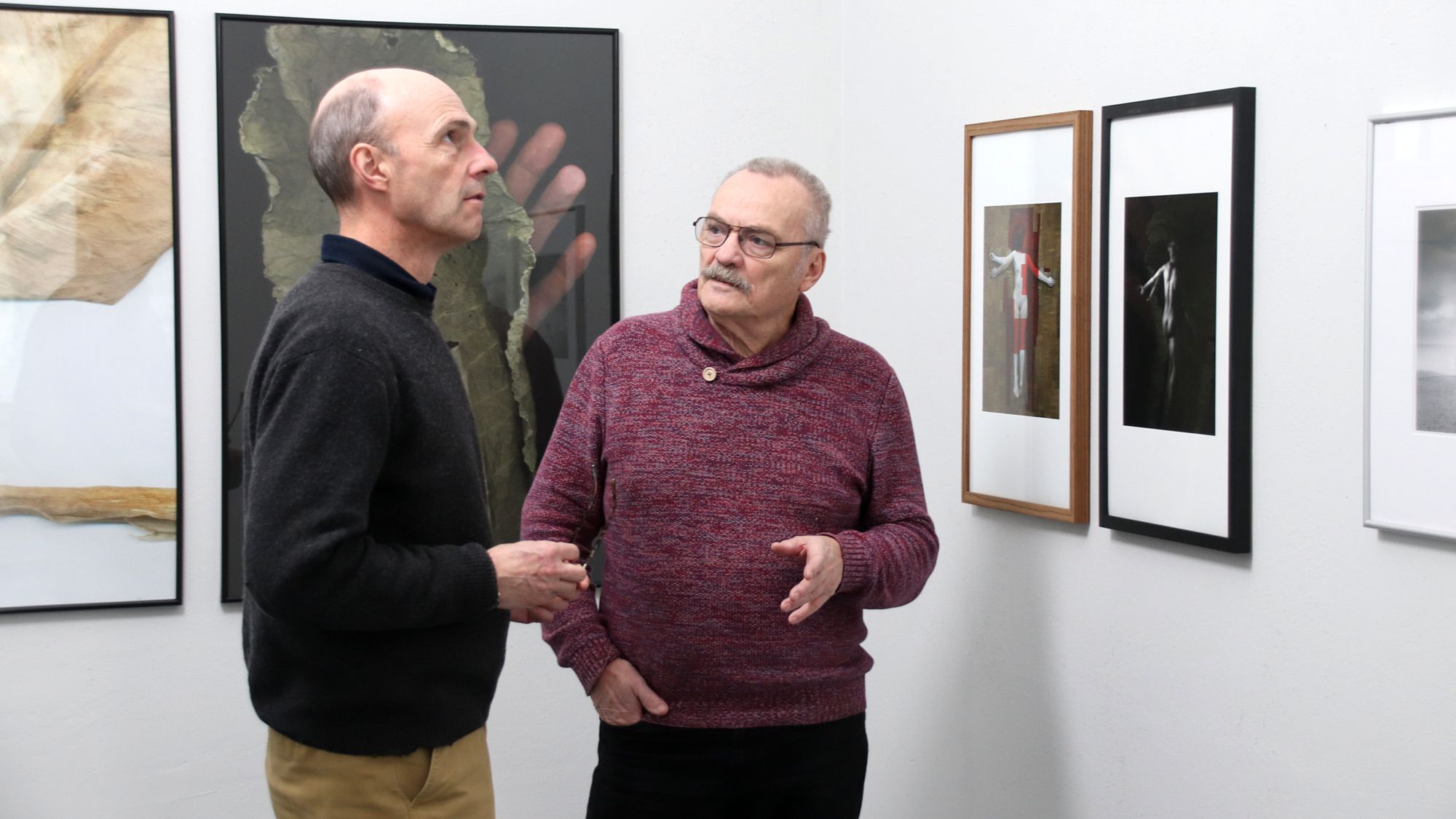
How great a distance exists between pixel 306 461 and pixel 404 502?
0.17m

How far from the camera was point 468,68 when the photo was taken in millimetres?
2760

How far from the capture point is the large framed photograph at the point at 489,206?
8.64 feet

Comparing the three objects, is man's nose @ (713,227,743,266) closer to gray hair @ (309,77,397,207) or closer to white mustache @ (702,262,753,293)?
white mustache @ (702,262,753,293)

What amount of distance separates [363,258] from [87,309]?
133 centimetres

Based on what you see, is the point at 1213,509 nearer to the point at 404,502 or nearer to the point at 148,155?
the point at 404,502

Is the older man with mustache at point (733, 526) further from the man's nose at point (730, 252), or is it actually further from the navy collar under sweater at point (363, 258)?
the navy collar under sweater at point (363, 258)

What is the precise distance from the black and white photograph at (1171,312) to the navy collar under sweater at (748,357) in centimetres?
51

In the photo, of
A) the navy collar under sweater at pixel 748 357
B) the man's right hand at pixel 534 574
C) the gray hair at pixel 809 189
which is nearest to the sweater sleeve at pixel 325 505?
the man's right hand at pixel 534 574

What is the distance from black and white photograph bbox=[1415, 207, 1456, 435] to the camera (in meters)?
1.54

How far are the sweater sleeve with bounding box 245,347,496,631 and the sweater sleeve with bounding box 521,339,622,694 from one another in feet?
1.68

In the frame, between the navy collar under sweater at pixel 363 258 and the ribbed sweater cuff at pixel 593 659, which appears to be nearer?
the navy collar under sweater at pixel 363 258

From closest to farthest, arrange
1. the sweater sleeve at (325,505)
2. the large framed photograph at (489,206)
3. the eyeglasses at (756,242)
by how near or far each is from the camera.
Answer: the sweater sleeve at (325,505)
the eyeglasses at (756,242)
the large framed photograph at (489,206)

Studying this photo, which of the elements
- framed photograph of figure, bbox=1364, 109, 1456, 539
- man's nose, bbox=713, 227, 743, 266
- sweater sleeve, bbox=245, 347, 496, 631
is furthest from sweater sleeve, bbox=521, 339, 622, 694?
framed photograph of figure, bbox=1364, 109, 1456, 539

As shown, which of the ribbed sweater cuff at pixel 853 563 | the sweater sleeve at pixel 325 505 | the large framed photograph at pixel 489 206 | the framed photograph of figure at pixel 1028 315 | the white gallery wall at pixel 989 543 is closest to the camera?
the sweater sleeve at pixel 325 505
